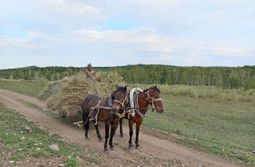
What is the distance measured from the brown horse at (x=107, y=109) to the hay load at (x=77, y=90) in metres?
1.29

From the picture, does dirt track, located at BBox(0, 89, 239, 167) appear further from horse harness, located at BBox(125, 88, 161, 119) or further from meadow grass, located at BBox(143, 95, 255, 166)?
horse harness, located at BBox(125, 88, 161, 119)

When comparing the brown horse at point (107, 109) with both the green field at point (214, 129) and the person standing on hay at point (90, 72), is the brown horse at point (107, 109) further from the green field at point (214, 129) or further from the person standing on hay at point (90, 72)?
the green field at point (214, 129)

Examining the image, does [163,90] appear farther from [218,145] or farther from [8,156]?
[8,156]

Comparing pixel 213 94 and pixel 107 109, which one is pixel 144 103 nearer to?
pixel 107 109

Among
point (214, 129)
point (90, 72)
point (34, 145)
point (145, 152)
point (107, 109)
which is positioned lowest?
point (214, 129)

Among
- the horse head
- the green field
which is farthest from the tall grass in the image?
the horse head

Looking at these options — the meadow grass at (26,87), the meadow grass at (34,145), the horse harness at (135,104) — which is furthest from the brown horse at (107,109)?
the meadow grass at (26,87)

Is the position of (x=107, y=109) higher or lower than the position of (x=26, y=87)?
higher

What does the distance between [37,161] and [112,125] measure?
3262 millimetres

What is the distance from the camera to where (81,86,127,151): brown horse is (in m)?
10.9

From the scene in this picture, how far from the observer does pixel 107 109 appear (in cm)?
1135

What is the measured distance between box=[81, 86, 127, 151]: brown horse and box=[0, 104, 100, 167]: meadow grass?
1.08 m

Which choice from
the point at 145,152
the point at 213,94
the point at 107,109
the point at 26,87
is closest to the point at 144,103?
the point at 107,109

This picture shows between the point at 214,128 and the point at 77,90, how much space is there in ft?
29.0
